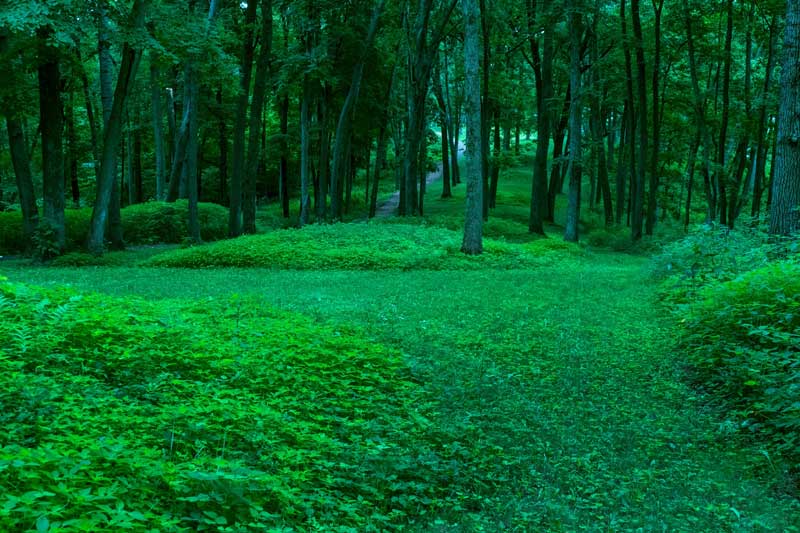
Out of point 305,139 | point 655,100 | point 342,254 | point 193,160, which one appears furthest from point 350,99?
point 655,100

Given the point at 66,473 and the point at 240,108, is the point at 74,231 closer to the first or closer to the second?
the point at 240,108

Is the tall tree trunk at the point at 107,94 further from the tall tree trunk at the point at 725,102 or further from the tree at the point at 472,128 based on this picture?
the tall tree trunk at the point at 725,102

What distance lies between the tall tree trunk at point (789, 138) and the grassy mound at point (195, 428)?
813 centimetres

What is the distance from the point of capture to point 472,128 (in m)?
17.7

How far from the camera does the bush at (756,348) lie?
526cm

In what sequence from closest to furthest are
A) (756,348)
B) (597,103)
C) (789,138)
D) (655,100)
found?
(756,348) → (789,138) → (655,100) → (597,103)

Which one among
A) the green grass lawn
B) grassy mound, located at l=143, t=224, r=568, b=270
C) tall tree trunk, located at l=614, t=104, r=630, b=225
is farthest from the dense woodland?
the green grass lawn

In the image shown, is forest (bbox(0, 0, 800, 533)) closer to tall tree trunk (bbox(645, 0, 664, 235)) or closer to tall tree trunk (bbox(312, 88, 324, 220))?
tall tree trunk (bbox(645, 0, 664, 235))

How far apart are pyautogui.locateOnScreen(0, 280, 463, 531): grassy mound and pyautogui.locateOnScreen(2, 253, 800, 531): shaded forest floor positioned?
486 mm

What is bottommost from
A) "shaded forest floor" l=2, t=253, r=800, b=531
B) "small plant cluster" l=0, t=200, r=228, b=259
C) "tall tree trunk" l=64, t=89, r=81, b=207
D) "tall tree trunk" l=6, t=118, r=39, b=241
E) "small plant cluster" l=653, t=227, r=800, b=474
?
"shaded forest floor" l=2, t=253, r=800, b=531

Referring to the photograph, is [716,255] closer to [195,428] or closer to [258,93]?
[195,428]


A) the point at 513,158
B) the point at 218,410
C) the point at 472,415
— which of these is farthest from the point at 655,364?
the point at 513,158

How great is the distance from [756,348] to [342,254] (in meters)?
12.5

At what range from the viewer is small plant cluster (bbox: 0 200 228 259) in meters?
18.6
